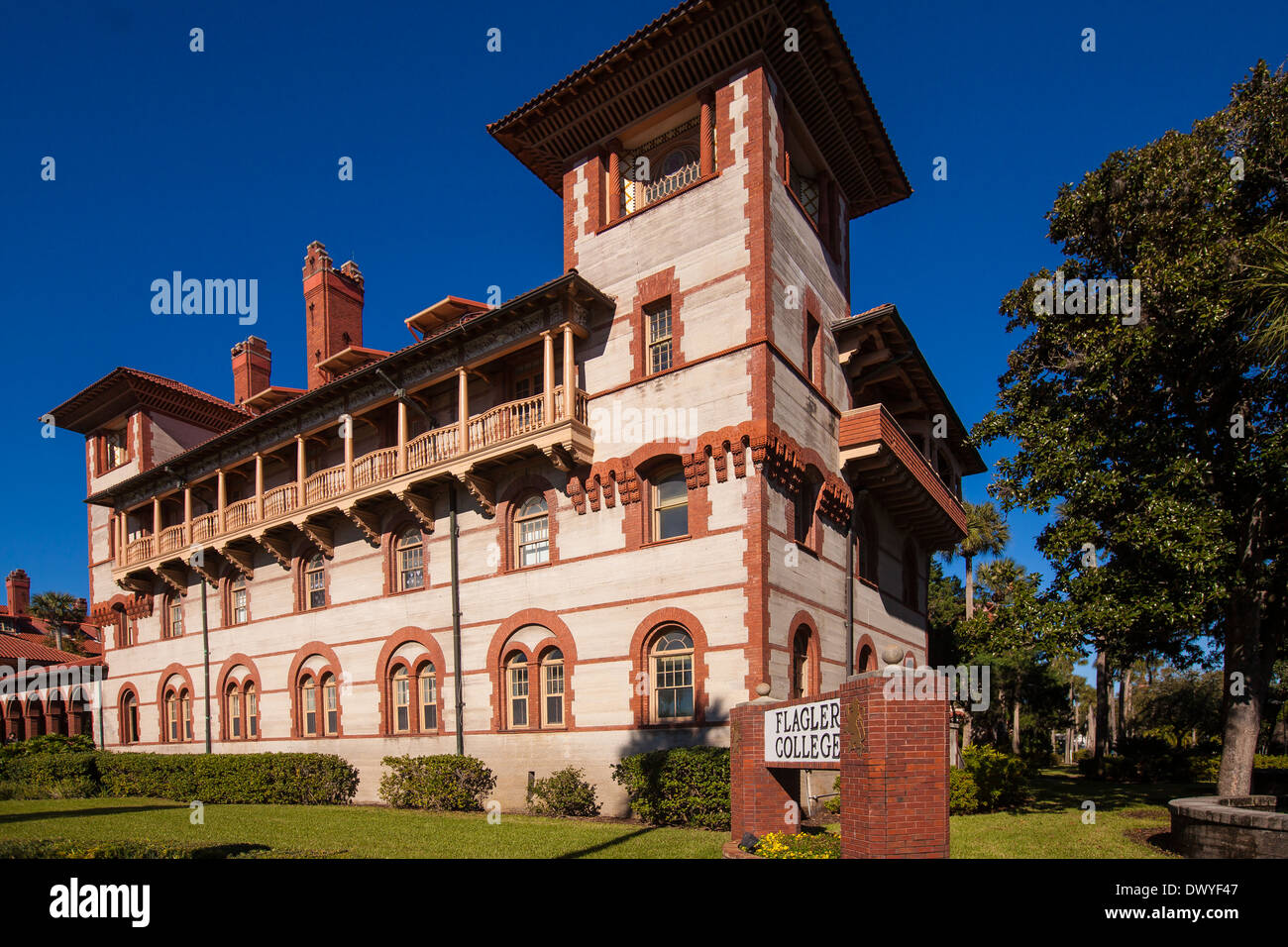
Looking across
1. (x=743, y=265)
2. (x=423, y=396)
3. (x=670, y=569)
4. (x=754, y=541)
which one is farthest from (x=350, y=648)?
(x=743, y=265)

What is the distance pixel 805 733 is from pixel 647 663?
31.0 ft

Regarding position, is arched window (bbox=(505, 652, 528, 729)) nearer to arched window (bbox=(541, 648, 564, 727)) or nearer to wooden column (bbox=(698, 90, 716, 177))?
arched window (bbox=(541, 648, 564, 727))

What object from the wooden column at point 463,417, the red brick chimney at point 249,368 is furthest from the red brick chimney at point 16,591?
the wooden column at point 463,417

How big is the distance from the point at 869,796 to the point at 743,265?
543 inches

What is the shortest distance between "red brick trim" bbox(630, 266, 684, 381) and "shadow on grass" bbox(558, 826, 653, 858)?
9.60 metres

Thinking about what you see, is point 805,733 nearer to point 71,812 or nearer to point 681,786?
point 681,786

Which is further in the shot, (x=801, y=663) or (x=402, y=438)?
(x=402, y=438)

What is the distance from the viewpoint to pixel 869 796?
7.50 meters

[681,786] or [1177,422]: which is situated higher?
[1177,422]

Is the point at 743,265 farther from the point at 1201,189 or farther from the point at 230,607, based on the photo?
the point at 230,607

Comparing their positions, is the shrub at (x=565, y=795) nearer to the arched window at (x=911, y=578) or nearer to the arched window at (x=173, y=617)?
the arched window at (x=911, y=578)

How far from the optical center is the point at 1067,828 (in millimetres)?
16938

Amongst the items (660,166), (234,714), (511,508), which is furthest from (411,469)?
(234,714)

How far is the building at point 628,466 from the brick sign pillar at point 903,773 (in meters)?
9.51
